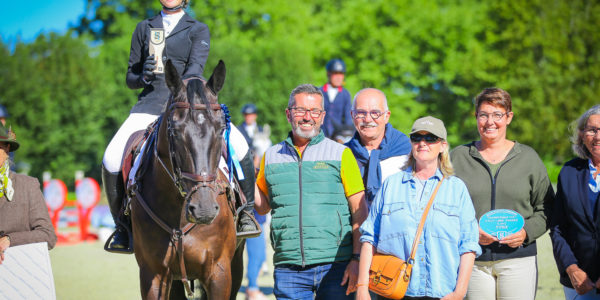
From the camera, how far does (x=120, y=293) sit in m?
9.37

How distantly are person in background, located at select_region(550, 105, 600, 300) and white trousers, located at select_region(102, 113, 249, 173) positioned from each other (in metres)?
2.77

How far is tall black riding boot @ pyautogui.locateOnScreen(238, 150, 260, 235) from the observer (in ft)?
17.6

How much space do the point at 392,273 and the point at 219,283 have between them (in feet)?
4.98

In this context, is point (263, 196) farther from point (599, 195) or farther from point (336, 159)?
point (599, 195)

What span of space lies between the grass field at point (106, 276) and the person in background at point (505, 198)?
13.4 ft

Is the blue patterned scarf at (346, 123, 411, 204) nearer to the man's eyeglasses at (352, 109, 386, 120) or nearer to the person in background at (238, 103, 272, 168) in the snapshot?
the man's eyeglasses at (352, 109, 386, 120)

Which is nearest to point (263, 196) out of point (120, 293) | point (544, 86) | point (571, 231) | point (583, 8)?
point (571, 231)

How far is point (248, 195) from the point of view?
5.68 meters

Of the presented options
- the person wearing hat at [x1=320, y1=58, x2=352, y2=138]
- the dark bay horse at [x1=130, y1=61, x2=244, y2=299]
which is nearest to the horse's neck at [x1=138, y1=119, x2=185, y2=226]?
the dark bay horse at [x1=130, y1=61, x2=244, y2=299]

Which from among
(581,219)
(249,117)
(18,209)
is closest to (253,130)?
(249,117)

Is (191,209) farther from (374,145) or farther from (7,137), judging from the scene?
(7,137)

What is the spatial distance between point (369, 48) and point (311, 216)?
33590 millimetres

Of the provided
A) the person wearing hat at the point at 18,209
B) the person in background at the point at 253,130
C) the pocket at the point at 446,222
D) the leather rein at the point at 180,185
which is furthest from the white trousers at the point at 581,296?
the person in background at the point at 253,130

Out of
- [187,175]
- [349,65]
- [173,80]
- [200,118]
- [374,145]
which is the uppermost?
[349,65]
